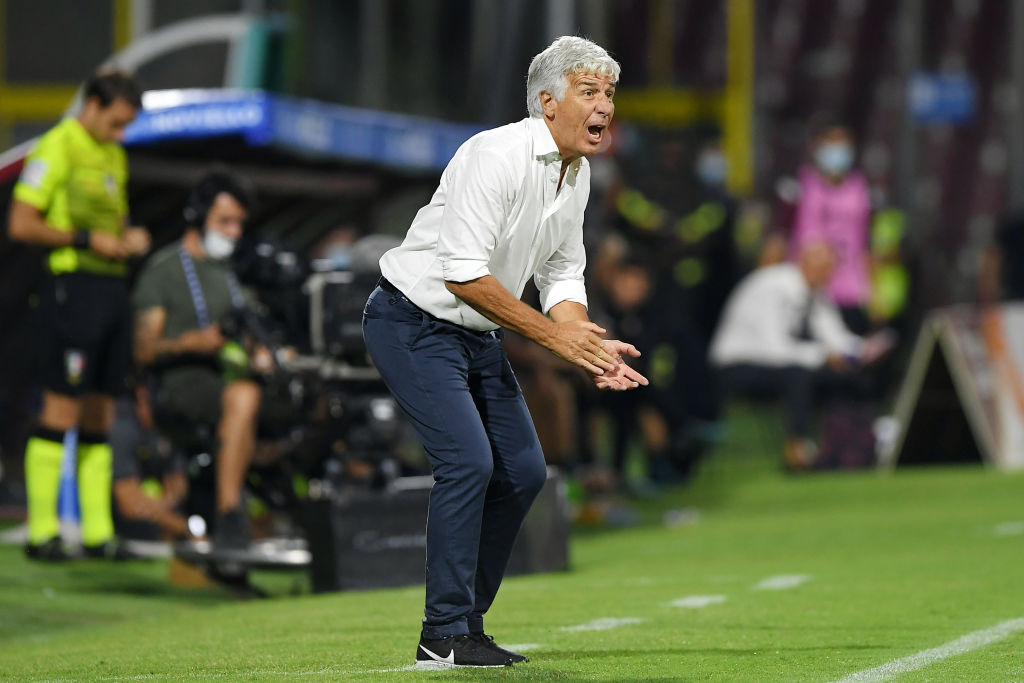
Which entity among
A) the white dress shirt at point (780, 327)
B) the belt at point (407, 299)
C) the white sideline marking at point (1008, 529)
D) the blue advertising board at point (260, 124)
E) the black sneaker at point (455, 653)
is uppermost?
the blue advertising board at point (260, 124)

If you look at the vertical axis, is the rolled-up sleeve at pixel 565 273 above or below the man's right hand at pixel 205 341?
above

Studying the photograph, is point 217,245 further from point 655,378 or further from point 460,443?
point 655,378

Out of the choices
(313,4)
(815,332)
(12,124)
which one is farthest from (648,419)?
(12,124)

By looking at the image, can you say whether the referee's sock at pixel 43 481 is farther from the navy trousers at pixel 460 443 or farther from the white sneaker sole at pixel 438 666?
the white sneaker sole at pixel 438 666

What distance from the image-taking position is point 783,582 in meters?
9.58

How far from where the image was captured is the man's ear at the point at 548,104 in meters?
6.39

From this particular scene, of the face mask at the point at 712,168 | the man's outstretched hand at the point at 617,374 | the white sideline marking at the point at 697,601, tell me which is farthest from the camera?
the face mask at the point at 712,168

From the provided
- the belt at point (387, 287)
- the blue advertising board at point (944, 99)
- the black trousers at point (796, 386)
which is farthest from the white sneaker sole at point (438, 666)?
the blue advertising board at point (944, 99)

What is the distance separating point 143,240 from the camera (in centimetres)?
1010

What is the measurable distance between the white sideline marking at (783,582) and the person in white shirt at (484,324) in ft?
9.37

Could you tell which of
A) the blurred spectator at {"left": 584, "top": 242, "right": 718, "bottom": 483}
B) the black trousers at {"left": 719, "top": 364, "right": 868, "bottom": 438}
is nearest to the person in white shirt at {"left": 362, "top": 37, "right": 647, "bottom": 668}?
the blurred spectator at {"left": 584, "top": 242, "right": 718, "bottom": 483}

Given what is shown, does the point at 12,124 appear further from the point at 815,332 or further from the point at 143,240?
the point at 143,240

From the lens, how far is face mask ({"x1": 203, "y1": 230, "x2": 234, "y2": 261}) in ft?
35.2

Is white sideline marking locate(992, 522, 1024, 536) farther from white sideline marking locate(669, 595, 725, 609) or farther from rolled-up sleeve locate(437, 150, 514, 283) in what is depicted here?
rolled-up sleeve locate(437, 150, 514, 283)
